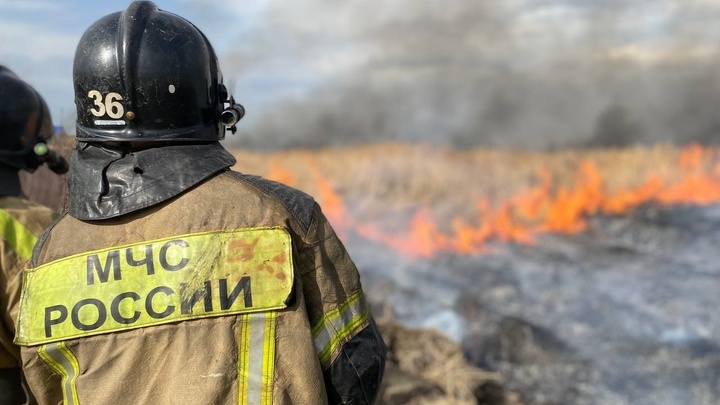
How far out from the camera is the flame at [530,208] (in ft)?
40.1

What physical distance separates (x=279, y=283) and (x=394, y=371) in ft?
12.9

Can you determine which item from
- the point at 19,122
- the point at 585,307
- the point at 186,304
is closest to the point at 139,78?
the point at 186,304

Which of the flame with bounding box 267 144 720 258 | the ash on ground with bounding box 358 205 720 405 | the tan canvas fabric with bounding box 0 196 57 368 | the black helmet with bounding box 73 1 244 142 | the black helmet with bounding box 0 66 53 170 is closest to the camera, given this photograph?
the black helmet with bounding box 73 1 244 142

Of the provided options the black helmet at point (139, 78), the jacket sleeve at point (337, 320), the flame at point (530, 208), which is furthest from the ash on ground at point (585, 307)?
the black helmet at point (139, 78)

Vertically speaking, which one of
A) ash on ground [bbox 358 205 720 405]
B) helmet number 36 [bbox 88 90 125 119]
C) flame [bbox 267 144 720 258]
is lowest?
ash on ground [bbox 358 205 720 405]

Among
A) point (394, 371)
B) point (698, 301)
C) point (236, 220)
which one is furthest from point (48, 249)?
point (698, 301)

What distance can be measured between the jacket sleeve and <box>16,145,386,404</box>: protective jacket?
0.15 ft

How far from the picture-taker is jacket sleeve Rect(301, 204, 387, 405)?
179 centimetres

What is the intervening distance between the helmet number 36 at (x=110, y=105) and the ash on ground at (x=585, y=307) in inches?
224

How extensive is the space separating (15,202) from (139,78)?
1.25 meters

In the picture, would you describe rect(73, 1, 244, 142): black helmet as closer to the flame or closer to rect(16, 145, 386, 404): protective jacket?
rect(16, 145, 386, 404): protective jacket

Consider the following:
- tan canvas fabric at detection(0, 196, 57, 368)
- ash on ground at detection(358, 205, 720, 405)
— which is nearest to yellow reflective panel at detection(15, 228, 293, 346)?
tan canvas fabric at detection(0, 196, 57, 368)

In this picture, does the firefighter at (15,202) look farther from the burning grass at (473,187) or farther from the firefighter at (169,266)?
the burning grass at (473,187)

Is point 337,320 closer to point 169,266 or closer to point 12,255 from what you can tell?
point 169,266
